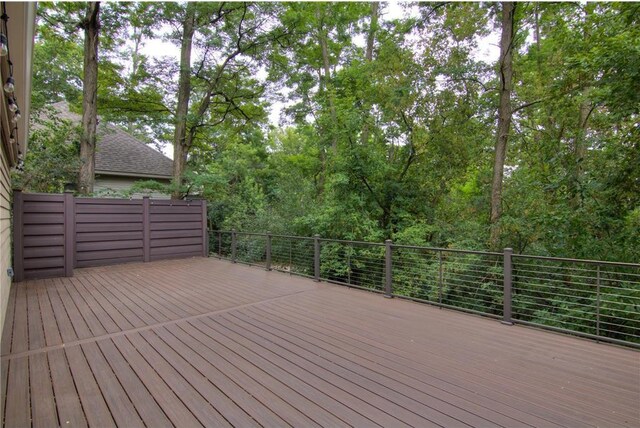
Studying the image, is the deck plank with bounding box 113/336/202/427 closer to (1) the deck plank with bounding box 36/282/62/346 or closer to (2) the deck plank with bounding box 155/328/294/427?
(2) the deck plank with bounding box 155/328/294/427

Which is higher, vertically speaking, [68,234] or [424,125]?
[424,125]

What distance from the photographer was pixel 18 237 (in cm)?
537

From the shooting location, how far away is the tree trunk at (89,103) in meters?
7.43

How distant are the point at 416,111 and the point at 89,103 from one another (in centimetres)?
783

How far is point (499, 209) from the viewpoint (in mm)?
6527

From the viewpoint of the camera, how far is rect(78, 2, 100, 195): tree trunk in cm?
743

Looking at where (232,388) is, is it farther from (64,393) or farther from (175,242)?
(175,242)

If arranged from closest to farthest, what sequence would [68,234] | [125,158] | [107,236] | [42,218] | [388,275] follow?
[388,275] < [42,218] < [68,234] < [107,236] < [125,158]

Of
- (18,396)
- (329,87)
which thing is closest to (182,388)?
(18,396)

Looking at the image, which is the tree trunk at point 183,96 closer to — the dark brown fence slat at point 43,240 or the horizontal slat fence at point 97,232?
the horizontal slat fence at point 97,232

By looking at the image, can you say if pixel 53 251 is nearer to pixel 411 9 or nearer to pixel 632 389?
pixel 632 389

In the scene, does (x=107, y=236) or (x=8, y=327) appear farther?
(x=107, y=236)

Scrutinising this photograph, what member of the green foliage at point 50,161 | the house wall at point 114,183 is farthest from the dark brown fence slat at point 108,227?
the house wall at point 114,183

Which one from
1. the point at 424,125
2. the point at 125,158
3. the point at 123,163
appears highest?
the point at 424,125
